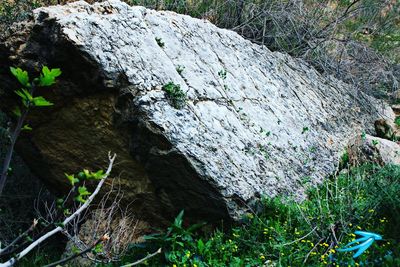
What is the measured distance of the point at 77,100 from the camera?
4.05 metres

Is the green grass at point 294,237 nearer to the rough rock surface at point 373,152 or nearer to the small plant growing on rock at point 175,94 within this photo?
the small plant growing on rock at point 175,94

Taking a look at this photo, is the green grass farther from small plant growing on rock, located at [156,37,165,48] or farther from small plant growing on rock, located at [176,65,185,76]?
small plant growing on rock, located at [156,37,165,48]

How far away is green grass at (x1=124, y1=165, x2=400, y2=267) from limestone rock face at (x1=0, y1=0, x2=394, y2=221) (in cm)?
19

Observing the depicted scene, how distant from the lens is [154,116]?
379cm

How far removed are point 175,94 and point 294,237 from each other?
1503 millimetres

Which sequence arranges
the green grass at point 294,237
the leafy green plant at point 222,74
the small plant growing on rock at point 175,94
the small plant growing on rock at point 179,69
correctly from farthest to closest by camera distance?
the leafy green plant at point 222,74, the small plant growing on rock at point 179,69, the small plant growing on rock at point 175,94, the green grass at point 294,237

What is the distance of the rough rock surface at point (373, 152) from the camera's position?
5602 mm

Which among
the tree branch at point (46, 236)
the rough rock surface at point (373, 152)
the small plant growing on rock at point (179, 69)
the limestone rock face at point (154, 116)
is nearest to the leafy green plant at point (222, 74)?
the limestone rock face at point (154, 116)

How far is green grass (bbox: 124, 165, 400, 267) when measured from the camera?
12.4ft

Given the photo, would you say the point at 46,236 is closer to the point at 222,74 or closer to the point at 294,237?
the point at 294,237

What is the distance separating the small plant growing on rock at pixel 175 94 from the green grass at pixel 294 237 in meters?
0.94

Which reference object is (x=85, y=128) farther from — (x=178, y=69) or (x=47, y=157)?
(x=178, y=69)

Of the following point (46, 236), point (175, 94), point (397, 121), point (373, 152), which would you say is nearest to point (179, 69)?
point (175, 94)

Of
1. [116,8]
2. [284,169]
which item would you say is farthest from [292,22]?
[116,8]
